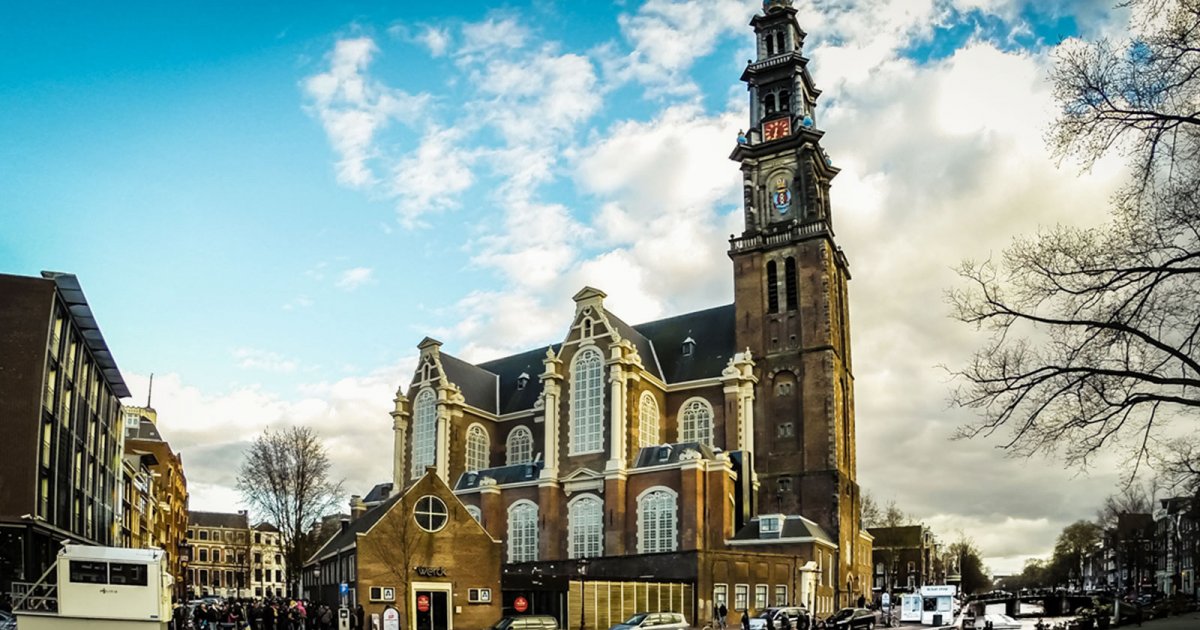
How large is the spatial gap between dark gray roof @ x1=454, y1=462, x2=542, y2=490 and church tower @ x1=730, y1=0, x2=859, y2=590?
15.0 meters

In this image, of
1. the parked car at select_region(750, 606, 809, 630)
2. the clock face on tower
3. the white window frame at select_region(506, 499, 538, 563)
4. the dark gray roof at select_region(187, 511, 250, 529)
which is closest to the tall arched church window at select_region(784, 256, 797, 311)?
the clock face on tower

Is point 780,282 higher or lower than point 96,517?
higher

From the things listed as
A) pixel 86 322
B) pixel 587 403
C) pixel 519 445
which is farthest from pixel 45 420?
pixel 519 445

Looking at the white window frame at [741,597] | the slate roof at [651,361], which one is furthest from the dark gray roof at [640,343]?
the white window frame at [741,597]

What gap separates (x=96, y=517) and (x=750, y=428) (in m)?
39.1

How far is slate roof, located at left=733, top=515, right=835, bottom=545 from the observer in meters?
53.7

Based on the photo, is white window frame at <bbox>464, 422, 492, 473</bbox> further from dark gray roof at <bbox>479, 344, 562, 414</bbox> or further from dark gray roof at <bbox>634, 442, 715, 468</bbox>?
dark gray roof at <bbox>634, 442, 715, 468</bbox>

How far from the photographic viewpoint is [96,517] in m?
54.8

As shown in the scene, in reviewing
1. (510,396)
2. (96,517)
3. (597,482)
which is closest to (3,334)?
(96,517)

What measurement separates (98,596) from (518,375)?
52.6 m

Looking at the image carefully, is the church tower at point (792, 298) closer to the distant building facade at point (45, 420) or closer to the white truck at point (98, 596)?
the distant building facade at point (45, 420)

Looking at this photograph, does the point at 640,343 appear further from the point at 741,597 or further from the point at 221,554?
the point at 221,554

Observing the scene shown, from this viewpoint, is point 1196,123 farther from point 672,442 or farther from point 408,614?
point 672,442

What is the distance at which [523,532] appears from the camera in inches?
2445
